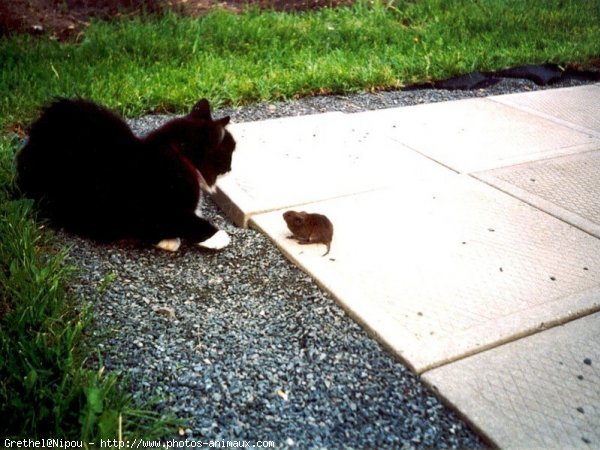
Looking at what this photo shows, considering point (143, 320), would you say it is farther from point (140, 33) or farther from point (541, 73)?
point (541, 73)

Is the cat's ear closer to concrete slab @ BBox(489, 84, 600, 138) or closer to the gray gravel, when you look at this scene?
the gray gravel

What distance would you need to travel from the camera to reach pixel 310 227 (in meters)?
3.14

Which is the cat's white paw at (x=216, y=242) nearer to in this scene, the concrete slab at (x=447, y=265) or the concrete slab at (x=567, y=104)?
the concrete slab at (x=447, y=265)

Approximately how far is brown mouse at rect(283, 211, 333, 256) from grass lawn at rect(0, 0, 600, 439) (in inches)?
43.3

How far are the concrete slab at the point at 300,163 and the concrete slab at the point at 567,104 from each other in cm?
156

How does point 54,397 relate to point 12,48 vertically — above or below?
above

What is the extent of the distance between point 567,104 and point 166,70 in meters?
3.52

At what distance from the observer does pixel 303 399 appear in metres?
2.28

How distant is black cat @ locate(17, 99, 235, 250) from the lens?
3.12m

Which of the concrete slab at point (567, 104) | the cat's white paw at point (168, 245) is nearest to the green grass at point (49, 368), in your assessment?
the cat's white paw at point (168, 245)

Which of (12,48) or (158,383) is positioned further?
(12,48)

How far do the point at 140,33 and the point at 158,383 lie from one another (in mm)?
4902

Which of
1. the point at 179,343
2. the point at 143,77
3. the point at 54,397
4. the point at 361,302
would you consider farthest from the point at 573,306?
the point at 143,77

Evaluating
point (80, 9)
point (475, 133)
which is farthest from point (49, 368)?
point (80, 9)
